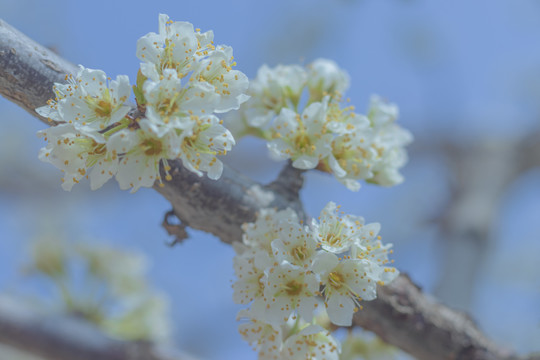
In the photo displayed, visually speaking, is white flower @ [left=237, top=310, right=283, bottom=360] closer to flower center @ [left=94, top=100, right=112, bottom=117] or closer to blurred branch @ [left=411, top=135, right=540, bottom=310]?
flower center @ [left=94, top=100, right=112, bottom=117]

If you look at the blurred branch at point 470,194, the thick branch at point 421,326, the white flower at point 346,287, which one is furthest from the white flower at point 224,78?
the blurred branch at point 470,194

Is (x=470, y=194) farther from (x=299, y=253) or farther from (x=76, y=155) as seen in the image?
(x=76, y=155)

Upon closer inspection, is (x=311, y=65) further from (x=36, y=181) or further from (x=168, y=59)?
(x=36, y=181)

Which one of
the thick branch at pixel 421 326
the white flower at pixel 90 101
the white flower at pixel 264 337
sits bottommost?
the white flower at pixel 264 337

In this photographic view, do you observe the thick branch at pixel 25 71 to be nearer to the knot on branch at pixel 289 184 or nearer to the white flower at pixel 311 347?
the knot on branch at pixel 289 184

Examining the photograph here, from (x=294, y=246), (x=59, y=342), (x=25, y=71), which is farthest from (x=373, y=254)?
(x=59, y=342)

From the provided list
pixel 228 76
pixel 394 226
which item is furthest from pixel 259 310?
pixel 394 226

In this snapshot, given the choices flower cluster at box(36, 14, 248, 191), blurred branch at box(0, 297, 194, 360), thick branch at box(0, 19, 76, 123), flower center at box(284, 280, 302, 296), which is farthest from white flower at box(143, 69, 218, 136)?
blurred branch at box(0, 297, 194, 360)
